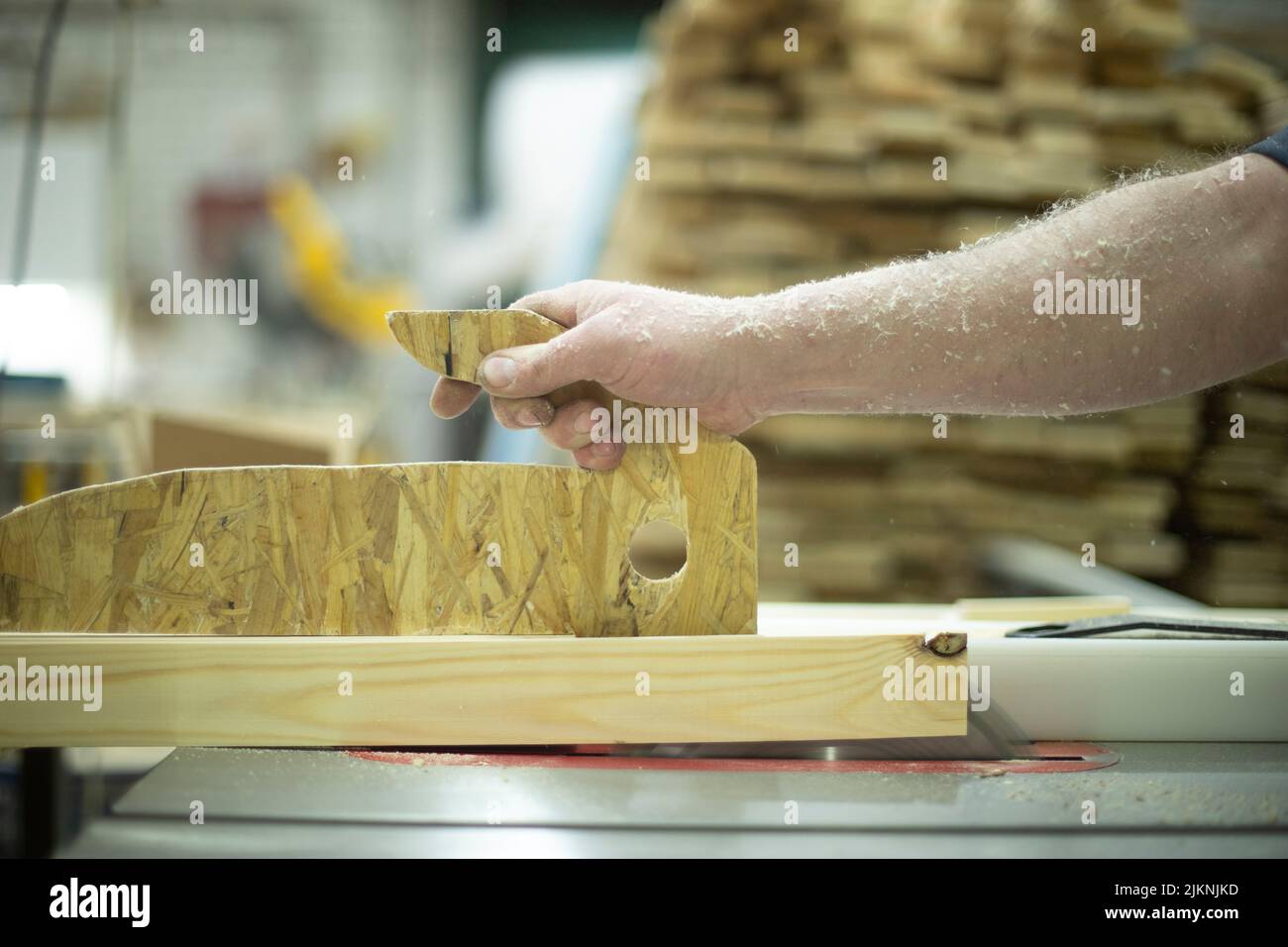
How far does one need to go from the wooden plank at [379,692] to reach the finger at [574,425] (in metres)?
0.32

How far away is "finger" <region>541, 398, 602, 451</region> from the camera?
1548 millimetres

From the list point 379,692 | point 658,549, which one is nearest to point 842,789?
point 379,692

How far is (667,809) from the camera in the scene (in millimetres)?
1253

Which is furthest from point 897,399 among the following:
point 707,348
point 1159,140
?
point 1159,140

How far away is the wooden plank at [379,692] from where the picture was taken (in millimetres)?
1426

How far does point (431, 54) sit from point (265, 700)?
19.0ft

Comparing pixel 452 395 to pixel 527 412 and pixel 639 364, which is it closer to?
pixel 527 412

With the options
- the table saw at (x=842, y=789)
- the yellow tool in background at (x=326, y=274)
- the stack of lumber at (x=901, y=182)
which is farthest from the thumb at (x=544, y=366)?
the yellow tool in background at (x=326, y=274)

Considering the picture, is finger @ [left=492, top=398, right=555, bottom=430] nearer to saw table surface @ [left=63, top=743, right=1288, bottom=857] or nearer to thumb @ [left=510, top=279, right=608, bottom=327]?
thumb @ [left=510, top=279, right=608, bottom=327]

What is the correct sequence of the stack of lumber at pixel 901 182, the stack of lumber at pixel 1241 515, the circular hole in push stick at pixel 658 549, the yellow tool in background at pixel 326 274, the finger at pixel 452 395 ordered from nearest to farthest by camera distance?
the finger at pixel 452 395 → the stack of lumber at pixel 1241 515 → the stack of lumber at pixel 901 182 → the circular hole in push stick at pixel 658 549 → the yellow tool in background at pixel 326 274

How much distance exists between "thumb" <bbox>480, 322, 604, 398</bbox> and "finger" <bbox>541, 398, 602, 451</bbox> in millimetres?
39

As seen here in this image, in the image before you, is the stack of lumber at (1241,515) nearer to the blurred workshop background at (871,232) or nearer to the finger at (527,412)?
the blurred workshop background at (871,232)

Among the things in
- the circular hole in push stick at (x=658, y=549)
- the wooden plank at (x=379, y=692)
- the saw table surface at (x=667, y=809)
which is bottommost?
the saw table surface at (x=667, y=809)

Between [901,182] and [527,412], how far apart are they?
89.7 inches
